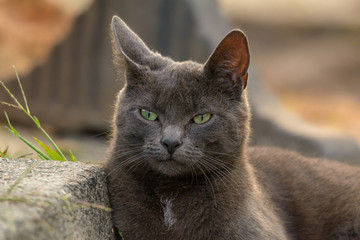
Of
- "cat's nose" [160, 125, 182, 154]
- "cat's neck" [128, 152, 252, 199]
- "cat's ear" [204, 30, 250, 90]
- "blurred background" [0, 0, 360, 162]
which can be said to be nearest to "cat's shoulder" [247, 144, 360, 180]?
"cat's neck" [128, 152, 252, 199]

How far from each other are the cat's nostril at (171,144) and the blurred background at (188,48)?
1.39 meters

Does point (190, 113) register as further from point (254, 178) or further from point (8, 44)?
point (8, 44)

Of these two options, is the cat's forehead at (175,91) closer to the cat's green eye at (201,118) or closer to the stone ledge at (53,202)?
the cat's green eye at (201,118)

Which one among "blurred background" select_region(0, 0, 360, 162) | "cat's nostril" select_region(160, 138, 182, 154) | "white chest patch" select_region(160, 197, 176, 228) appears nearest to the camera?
"cat's nostril" select_region(160, 138, 182, 154)

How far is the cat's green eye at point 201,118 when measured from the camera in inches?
111

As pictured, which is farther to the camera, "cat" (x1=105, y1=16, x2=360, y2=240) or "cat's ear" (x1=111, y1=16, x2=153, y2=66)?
"cat's ear" (x1=111, y1=16, x2=153, y2=66)

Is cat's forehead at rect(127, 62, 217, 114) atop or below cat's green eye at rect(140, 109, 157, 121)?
atop

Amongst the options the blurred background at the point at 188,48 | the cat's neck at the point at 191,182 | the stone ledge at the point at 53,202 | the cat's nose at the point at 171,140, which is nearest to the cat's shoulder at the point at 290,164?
the cat's neck at the point at 191,182

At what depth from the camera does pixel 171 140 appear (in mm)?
2660

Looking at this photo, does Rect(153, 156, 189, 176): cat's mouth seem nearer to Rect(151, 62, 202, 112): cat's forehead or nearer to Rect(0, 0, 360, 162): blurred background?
Rect(151, 62, 202, 112): cat's forehead

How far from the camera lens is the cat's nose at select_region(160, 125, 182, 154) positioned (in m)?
2.66

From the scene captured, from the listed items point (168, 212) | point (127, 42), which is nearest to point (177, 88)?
point (127, 42)

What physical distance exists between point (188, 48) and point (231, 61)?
401 centimetres

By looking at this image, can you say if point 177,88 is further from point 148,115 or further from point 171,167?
point 171,167
